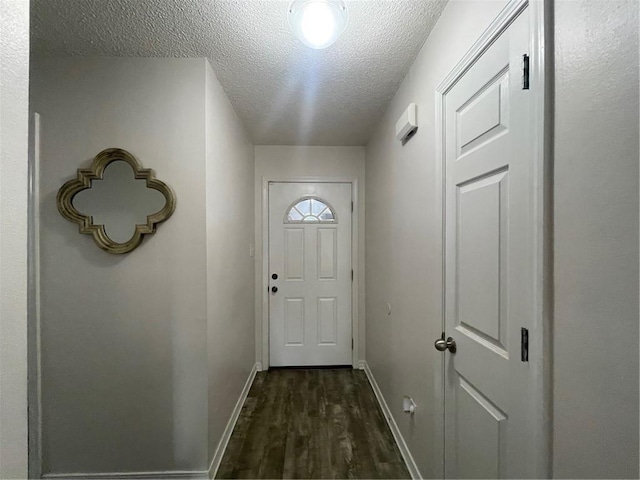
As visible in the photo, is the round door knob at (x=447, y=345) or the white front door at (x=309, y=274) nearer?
the round door knob at (x=447, y=345)

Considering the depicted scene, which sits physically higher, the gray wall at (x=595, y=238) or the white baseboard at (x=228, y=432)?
the gray wall at (x=595, y=238)

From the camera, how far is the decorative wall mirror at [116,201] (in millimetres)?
1530

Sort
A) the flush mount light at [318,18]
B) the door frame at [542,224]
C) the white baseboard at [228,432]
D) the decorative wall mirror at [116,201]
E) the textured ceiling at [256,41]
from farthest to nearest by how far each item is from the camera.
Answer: the white baseboard at [228,432] < the decorative wall mirror at [116,201] < the textured ceiling at [256,41] < the flush mount light at [318,18] < the door frame at [542,224]

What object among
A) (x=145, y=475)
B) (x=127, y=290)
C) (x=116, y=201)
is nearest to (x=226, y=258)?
(x=127, y=290)

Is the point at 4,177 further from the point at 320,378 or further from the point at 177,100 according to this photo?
the point at 320,378

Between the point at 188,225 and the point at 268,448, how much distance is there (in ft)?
4.92

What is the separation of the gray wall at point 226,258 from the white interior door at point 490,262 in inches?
49.2

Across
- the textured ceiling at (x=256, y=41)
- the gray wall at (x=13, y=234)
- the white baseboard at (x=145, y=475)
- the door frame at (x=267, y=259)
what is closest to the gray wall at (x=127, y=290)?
the white baseboard at (x=145, y=475)

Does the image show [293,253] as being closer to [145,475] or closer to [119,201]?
[119,201]

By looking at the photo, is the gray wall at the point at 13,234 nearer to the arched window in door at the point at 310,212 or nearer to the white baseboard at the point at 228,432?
the white baseboard at the point at 228,432

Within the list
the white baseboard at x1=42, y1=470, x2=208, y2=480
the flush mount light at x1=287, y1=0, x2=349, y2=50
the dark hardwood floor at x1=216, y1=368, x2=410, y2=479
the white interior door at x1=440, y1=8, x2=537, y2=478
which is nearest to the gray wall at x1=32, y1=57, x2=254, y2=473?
the white baseboard at x1=42, y1=470, x2=208, y2=480

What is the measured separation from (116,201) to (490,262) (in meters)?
1.79

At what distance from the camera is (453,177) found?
1.20 metres

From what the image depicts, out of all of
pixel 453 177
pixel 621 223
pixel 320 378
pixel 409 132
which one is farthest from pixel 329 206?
pixel 621 223
